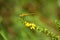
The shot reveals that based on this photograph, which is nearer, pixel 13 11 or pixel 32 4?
pixel 13 11

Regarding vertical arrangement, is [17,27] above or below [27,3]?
below

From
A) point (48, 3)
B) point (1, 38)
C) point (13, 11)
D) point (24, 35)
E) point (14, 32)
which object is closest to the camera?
point (1, 38)

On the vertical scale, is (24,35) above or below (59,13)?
below

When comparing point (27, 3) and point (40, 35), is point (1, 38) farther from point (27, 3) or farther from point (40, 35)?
point (27, 3)

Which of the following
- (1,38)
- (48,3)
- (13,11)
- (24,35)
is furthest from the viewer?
(48,3)

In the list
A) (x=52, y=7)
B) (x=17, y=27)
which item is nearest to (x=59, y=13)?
(x=52, y=7)

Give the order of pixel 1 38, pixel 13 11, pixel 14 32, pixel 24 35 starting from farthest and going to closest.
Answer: pixel 13 11, pixel 14 32, pixel 24 35, pixel 1 38

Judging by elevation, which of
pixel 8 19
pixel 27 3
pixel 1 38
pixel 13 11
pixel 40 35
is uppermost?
pixel 27 3

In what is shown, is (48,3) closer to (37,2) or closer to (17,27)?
(37,2)

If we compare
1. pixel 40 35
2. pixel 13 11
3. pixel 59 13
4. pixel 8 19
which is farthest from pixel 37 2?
pixel 40 35
